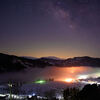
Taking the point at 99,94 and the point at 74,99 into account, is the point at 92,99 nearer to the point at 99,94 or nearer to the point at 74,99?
the point at 99,94

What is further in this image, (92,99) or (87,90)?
(87,90)

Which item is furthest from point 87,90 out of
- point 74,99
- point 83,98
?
point 74,99

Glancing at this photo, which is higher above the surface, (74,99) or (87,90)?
(87,90)

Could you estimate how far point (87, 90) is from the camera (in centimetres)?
2548

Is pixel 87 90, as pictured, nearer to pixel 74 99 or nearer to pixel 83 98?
pixel 83 98

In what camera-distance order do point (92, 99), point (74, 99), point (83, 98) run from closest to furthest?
1. point (92, 99)
2. point (83, 98)
3. point (74, 99)

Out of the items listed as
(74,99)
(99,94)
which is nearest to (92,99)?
(99,94)

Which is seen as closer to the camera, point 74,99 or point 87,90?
point 87,90

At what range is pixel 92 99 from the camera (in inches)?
905

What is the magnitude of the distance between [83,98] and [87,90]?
4.80ft

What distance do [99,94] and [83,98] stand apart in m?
2.57

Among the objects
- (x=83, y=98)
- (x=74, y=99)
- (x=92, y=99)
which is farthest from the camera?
(x=74, y=99)

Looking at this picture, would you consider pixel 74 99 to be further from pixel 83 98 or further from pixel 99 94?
pixel 99 94

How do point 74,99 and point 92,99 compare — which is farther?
point 74,99
